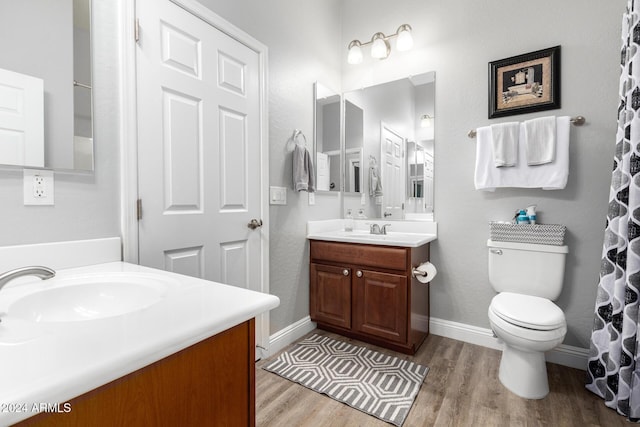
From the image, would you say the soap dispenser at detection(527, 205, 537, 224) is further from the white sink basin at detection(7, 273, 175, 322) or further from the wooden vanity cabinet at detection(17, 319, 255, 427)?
the white sink basin at detection(7, 273, 175, 322)

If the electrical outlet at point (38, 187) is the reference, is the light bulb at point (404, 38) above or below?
above

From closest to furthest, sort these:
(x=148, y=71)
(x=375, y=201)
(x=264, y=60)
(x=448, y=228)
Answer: (x=148, y=71)
(x=264, y=60)
(x=448, y=228)
(x=375, y=201)

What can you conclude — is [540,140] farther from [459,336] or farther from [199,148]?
[199,148]

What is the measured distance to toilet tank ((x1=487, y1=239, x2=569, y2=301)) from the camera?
1.81 meters

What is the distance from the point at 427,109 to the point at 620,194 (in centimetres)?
129

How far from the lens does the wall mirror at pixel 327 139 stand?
2479mm

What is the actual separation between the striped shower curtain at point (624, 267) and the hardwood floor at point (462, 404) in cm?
14

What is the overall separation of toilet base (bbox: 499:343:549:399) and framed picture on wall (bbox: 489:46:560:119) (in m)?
Answer: 1.49

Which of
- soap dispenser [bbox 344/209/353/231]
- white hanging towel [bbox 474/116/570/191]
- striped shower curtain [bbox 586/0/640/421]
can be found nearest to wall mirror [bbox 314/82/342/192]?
soap dispenser [bbox 344/209/353/231]

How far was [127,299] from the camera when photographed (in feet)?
3.13

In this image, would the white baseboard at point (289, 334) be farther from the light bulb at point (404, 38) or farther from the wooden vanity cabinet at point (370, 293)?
the light bulb at point (404, 38)

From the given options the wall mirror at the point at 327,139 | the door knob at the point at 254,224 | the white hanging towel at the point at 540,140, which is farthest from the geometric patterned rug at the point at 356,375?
the white hanging towel at the point at 540,140

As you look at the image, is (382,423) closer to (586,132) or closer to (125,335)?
(125,335)

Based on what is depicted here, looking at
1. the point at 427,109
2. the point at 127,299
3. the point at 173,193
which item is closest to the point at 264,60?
the point at 173,193
